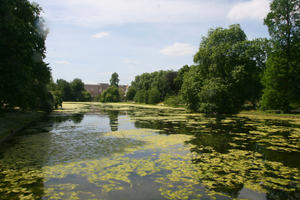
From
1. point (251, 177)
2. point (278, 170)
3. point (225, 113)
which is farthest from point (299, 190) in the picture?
point (225, 113)

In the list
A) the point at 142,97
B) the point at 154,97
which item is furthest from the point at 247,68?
the point at 142,97

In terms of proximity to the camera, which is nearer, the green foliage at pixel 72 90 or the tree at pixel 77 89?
the green foliage at pixel 72 90

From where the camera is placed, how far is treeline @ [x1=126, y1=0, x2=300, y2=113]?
35500 millimetres

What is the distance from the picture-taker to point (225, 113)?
42625 millimetres

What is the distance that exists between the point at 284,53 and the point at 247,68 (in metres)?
9.16

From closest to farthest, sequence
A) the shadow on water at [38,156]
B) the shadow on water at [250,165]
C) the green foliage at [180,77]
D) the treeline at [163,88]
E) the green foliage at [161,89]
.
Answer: the shadow on water at [38,156] < the shadow on water at [250,165] < the green foliage at [180,77] < the treeline at [163,88] < the green foliage at [161,89]

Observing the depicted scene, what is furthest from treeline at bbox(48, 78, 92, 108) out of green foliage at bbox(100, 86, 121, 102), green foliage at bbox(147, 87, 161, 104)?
green foliage at bbox(147, 87, 161, 104)

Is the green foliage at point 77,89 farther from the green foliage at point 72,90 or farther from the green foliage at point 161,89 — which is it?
the green foliage at point 161,89

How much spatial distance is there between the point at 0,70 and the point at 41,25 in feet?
35.7

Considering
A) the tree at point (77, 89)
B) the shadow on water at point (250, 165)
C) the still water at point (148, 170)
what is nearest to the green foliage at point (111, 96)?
the tree at point (77, 89)

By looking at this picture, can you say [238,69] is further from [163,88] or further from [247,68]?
[163,88]

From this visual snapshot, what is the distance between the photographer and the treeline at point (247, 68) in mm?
35500

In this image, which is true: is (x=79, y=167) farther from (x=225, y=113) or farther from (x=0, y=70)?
(x=225, y=113)

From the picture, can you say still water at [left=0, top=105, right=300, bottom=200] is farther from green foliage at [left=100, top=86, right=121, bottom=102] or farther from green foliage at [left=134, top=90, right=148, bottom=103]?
green foliage at [left=100, top=86, right=121, bottom=102]
